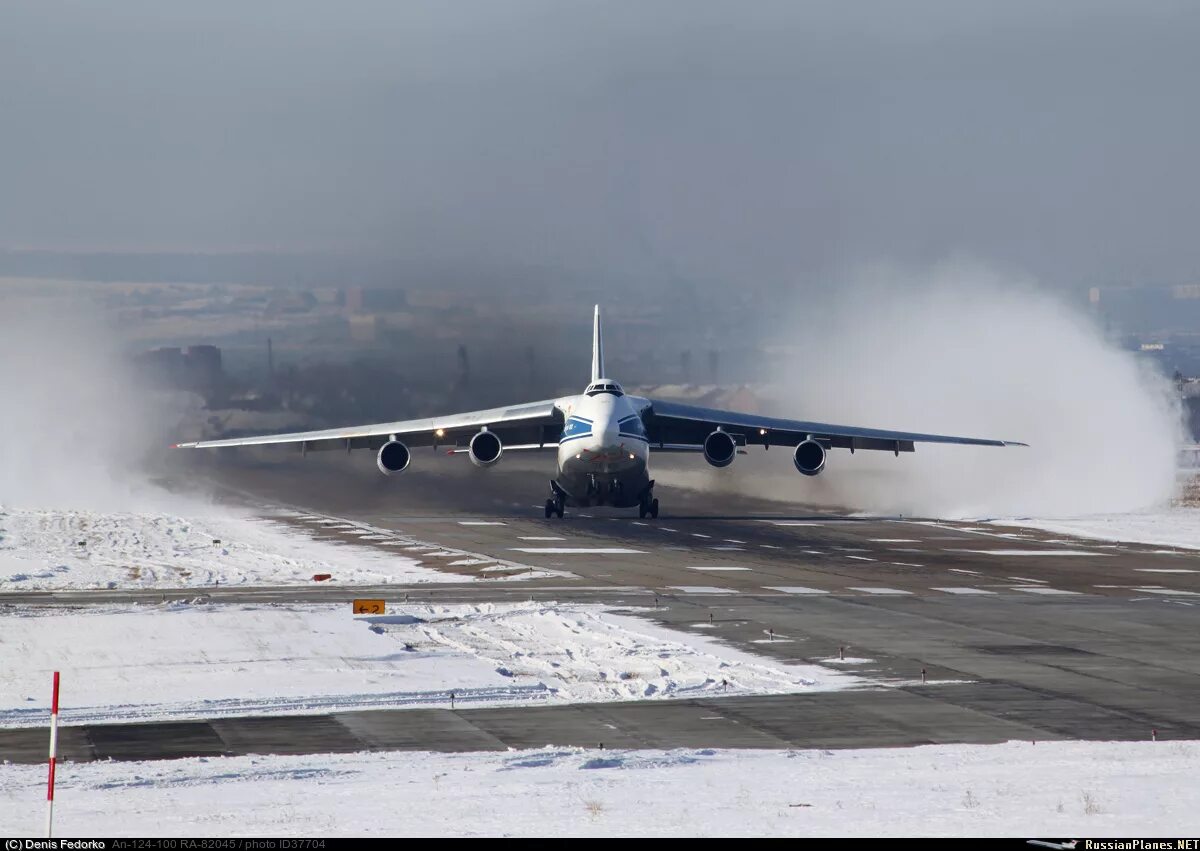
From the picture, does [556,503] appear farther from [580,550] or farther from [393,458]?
[580,550]

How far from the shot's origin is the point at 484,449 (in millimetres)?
48062

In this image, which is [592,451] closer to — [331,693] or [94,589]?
[94,589]

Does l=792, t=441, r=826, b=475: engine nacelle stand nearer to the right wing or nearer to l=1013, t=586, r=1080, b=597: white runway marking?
the right wing

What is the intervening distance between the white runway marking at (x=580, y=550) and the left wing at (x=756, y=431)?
9.46 m

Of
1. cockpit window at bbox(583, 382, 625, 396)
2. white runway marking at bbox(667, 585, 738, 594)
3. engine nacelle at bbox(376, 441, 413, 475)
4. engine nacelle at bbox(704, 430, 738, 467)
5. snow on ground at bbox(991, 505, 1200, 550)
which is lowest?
white runway marking at bbox(667, 585, 738, 594)

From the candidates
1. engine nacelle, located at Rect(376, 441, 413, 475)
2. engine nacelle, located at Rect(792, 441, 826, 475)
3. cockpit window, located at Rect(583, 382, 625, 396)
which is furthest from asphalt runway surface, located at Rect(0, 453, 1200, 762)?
cockpit window, located at Rect(583, 382, 625, 396)

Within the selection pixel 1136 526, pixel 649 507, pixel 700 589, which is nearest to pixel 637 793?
pixel 700 589

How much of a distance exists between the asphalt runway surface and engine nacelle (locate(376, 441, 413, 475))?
6.25 feet

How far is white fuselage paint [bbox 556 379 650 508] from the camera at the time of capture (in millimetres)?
43938

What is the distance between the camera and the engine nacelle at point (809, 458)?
49.1 m

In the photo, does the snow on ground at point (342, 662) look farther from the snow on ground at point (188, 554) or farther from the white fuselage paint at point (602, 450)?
the white fuselage paint at point (602, 450)

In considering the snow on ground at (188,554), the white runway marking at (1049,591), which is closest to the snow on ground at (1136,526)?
the white runway marking at (1049,591)

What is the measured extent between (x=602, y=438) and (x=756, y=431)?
9933 mm
